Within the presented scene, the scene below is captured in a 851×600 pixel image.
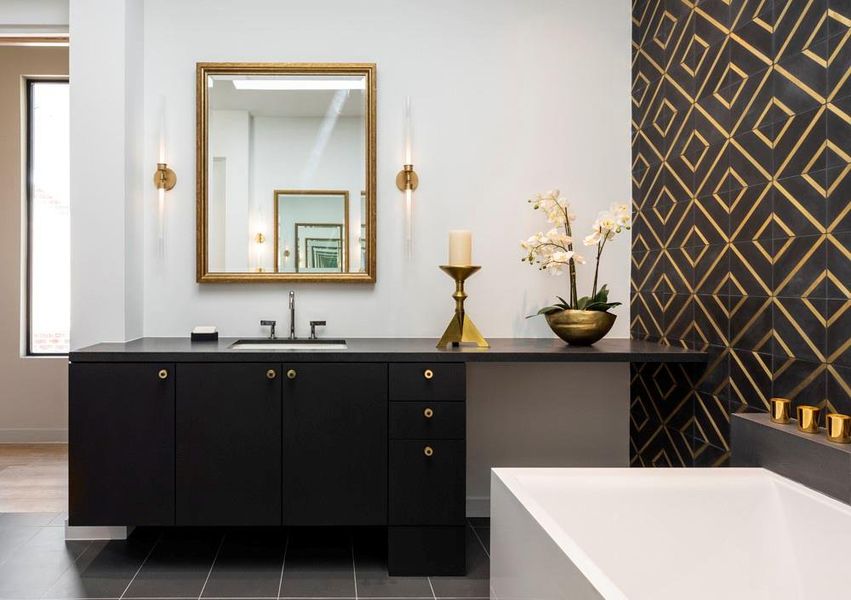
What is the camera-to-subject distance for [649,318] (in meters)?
2.80

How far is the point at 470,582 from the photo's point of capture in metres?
2.38

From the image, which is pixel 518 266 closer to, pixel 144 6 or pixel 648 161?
pixel 648 161

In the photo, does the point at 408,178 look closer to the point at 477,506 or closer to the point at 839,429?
the point at 477,506

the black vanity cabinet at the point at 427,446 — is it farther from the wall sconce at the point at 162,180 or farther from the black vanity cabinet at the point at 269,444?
the wall sconce at the point at 162,180

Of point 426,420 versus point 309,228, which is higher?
point 309,228

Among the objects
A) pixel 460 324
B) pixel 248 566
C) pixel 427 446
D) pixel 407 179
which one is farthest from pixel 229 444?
pixel 407 179

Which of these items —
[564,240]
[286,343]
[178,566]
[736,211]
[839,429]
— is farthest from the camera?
[286,343]

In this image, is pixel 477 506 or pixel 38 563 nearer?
pixel 38 563

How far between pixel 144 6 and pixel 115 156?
747mm

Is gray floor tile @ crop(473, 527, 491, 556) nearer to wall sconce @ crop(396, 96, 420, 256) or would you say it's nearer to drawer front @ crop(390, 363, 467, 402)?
drawer front @ crop(390, 363, 467, 402)

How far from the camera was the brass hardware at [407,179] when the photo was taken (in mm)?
2906

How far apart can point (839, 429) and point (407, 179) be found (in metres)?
1.95

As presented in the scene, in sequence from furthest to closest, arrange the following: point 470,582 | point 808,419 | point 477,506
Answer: point 477,506
point 470,582
point 808,419

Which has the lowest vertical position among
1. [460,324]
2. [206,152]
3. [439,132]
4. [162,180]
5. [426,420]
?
[426,420]
